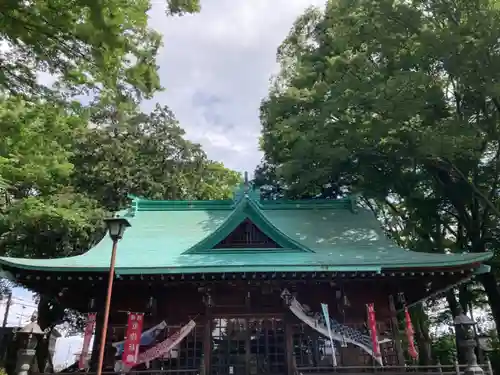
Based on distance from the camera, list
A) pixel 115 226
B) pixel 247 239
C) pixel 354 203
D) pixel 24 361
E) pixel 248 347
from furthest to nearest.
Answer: pixel 354 203 → pixel 247 239 → pixel 248 347 → pixel 24 361 → pixel 115 226

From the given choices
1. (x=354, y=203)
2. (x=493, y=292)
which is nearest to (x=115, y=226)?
(x=354, y=203)

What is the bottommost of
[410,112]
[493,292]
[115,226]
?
[493,292]

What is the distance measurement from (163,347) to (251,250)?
3809 millimetres

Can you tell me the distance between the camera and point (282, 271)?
10.9 meters

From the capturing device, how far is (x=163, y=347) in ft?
36.0

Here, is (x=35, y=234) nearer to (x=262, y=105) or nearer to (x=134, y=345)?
(x=134, y=345)

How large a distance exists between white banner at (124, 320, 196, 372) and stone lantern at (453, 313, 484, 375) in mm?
7162

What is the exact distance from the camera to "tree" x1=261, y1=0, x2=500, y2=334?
44.4 ft

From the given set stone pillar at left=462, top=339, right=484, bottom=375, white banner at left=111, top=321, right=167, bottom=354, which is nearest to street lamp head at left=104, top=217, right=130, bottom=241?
white banner at left=111, top=321, right=167, bottom=354

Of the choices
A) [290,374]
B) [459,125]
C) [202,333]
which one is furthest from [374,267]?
[459,125]

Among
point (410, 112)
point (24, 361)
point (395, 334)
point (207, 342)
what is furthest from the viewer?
point (410, 112)

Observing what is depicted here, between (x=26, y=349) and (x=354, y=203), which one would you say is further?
(x=354, y=203)

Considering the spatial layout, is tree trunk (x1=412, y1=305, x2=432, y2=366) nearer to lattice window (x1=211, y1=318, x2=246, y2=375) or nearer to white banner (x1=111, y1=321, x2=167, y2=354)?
lattice window (x1=211, y1=318, x2=246, y2=375)

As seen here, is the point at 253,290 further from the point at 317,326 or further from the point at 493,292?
the point at 493,292
